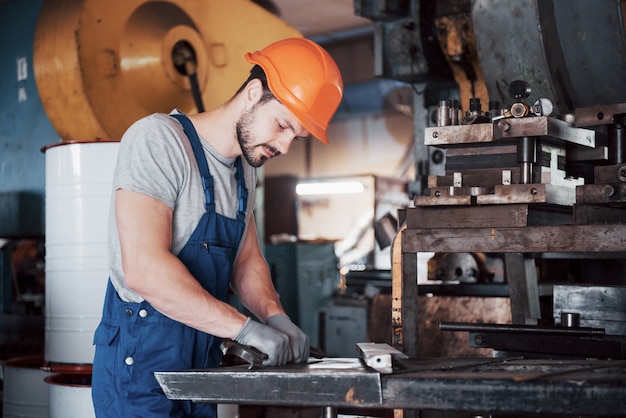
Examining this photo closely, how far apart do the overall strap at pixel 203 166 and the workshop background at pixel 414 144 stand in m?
0.58

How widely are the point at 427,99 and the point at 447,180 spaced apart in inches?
47.4

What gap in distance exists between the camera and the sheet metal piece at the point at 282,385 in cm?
135

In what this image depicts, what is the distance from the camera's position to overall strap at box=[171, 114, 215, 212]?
184 centimetres

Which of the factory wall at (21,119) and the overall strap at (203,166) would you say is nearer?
the overall strap at (203,166)

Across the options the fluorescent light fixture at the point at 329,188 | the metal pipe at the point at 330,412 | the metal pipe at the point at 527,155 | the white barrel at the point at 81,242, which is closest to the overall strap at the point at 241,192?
the metal pipe at the point at 330,412

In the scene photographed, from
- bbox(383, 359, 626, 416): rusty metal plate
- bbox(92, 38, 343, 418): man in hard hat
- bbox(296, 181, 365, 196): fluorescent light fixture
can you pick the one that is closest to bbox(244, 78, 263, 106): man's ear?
bbox(92, 38, 343, 418): man in hard hat

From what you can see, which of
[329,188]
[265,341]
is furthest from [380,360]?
[329,188]

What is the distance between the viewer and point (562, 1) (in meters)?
2.69

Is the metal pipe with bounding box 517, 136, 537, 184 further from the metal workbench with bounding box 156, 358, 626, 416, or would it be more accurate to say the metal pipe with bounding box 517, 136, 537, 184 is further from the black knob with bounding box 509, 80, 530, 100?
the metal workbench with bounding box 156, 358, 626, 416

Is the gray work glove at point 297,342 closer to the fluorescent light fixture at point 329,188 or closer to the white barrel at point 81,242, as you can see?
the white barrel at point 81,242

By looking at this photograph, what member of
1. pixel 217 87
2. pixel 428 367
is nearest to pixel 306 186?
pixel 217 87

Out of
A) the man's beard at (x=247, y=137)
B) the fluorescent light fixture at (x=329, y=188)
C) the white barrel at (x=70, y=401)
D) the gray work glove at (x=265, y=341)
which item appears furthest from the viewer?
the fluorescent light fixture at (x=329, y=188)

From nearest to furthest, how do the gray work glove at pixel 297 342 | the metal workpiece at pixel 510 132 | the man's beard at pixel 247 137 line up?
the gray work glove at pixel 297 342, the man's beard at pixel 247 137, the metal workpiece at pixel 510 132

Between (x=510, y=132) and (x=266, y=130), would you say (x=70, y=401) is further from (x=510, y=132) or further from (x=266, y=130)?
(x=510, y=132)
